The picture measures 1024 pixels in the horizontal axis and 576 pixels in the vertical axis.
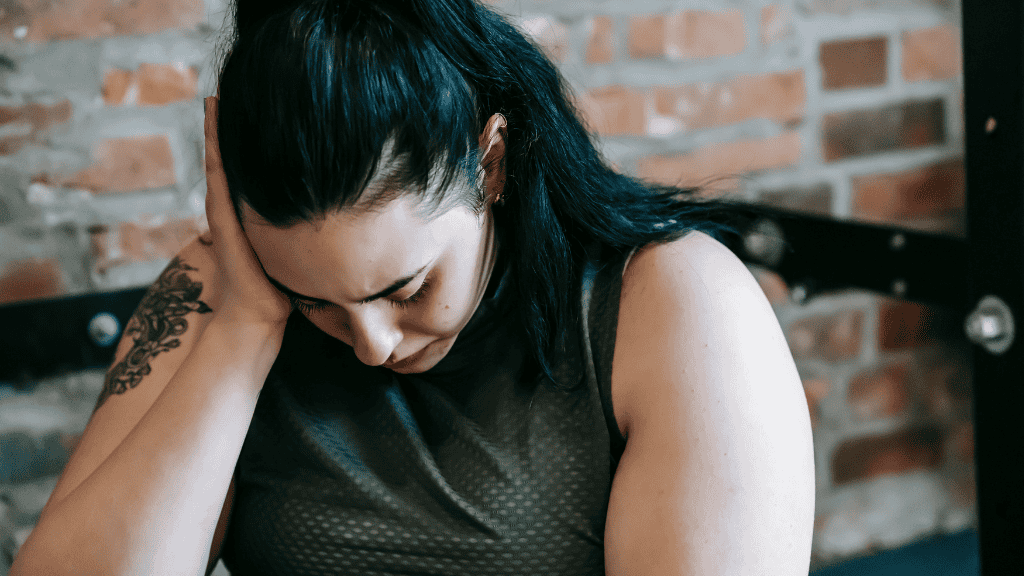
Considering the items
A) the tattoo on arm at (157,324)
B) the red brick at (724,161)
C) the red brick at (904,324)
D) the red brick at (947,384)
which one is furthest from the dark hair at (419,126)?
the red brick at (947,384)

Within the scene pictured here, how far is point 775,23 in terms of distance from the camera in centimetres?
132

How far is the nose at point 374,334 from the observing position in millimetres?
722

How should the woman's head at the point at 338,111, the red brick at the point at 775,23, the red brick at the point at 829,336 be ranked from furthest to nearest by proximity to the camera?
the red brick at the point at 829,336 < the red brick at the point at 775,23 < the woman's head at the point at 338,111

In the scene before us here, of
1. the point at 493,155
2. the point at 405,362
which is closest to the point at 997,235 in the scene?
the point at 493,155

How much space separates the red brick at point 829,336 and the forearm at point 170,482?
97cm

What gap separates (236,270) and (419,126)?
0.27m

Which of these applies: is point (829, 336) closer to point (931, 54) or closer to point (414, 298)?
point (931, 54)

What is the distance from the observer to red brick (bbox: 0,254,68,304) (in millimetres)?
1062

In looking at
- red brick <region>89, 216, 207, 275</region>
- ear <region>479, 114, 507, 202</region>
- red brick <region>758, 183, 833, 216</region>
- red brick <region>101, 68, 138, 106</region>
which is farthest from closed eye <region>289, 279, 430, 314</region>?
red brick <region>758, 183, 833, 216</region>

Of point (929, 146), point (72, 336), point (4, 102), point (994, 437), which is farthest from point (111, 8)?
point (929, 146)

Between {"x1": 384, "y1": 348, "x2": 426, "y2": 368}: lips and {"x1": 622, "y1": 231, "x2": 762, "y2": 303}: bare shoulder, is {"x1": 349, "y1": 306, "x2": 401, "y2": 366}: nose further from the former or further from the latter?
{"x1": 622, "y1": 231, "x2": 762, "y2": 303}: bare shoulder

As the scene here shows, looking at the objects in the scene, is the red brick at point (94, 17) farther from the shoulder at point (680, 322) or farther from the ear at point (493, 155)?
the shoulder at point (680, 322)

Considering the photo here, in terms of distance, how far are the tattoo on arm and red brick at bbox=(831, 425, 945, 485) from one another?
3.81 ft

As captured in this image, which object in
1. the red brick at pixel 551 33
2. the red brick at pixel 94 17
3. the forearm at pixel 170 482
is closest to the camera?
the forearm at pixel 170 482
